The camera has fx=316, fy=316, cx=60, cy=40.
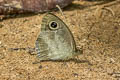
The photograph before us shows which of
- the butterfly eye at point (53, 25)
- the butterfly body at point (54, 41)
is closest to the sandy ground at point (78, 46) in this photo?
the butterfly body at point (54, 41)

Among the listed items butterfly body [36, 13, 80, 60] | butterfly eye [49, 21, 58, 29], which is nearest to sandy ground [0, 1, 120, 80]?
butterfly body [36, 13, 80, 60]

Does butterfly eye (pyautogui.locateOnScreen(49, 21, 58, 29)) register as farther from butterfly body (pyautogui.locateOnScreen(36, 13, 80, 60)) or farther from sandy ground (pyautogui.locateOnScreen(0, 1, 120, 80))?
sandy ground (pyautogui.locateOnScreen(0, 1, 120, 80))

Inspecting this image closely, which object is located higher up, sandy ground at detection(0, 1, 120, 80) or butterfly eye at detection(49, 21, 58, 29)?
butterfly eye at detection(49, 21, 58, 29)

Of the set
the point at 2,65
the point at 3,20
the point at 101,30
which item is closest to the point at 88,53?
the point at 101,30

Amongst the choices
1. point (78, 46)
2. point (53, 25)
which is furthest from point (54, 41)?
point (78, 46)

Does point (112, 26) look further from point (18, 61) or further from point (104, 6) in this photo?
point (18, 61)

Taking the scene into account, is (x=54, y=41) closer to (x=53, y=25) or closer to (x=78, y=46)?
(x=53, y=25)

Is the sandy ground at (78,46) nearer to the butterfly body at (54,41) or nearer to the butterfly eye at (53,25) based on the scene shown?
the butterfly body at (54,41)
